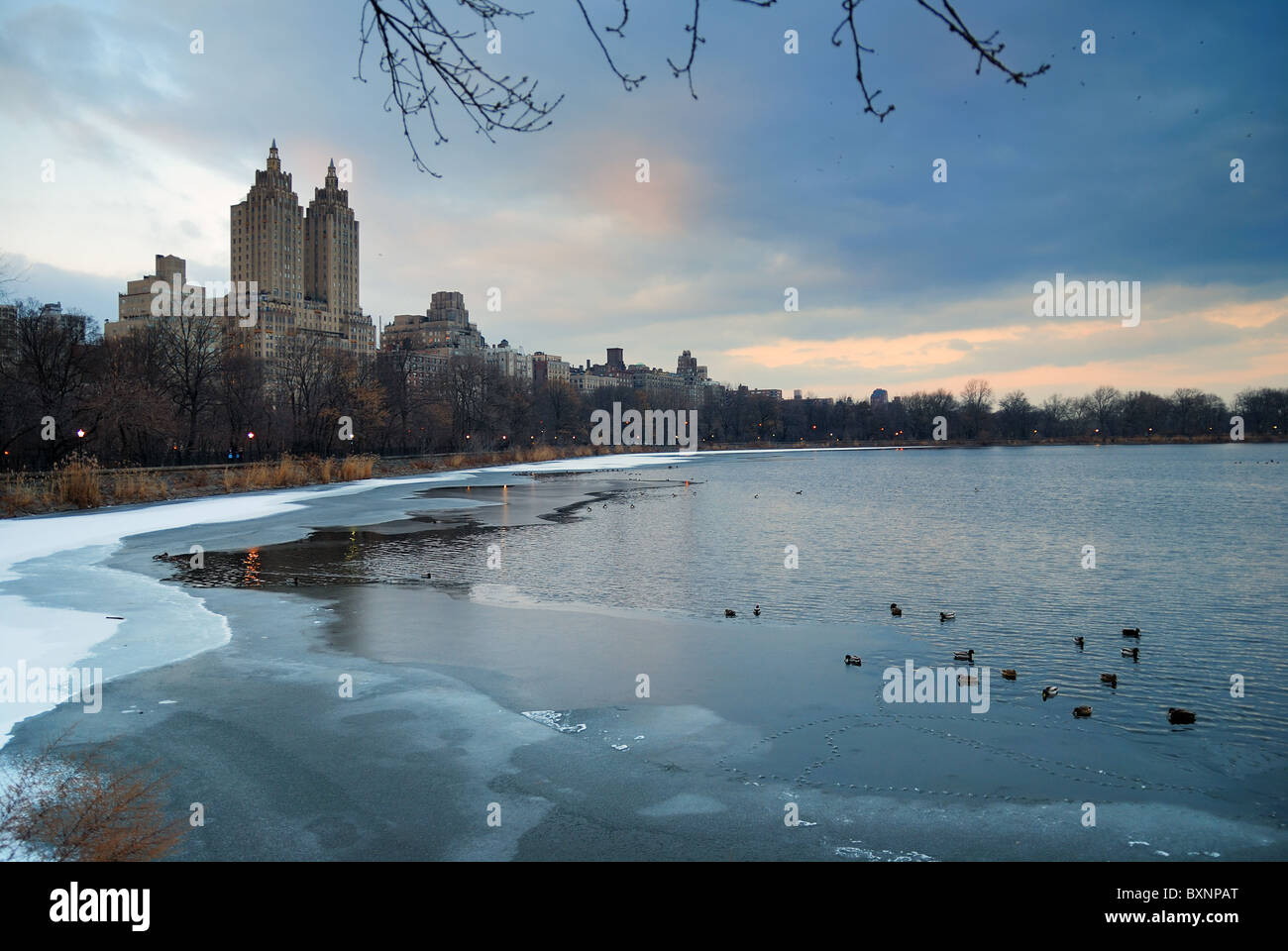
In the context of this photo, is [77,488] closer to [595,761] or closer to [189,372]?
[595,761]

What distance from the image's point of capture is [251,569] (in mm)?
17219

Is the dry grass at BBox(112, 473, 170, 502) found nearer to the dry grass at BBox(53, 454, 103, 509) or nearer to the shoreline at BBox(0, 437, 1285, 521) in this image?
the shoreline at BBox(0, 437, 1285, 521)

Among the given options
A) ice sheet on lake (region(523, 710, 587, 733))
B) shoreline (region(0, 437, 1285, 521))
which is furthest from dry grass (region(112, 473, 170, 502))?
ice sheet on lake (region(523, 710, 587, 733))

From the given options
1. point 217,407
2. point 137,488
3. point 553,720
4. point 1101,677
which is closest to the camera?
point 553,720

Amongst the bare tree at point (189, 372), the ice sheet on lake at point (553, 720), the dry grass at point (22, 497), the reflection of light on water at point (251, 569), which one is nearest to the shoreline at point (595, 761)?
the ice sheet on lake at point (553, 720)

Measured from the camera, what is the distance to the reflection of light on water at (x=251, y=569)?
15.6 metres

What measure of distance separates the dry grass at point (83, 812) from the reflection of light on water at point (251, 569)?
9645 mm

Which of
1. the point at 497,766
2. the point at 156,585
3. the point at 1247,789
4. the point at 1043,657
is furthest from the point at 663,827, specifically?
the point at 156,585

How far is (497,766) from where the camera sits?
6.61m

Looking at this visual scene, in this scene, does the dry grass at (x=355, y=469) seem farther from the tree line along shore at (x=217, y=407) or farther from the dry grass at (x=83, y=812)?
the dry grass at (x=83, y=812)

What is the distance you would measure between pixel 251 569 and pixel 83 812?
13110 millimetres

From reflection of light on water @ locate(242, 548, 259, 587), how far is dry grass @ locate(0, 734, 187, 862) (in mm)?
9645

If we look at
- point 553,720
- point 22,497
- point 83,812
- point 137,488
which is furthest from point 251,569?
point 137,488
